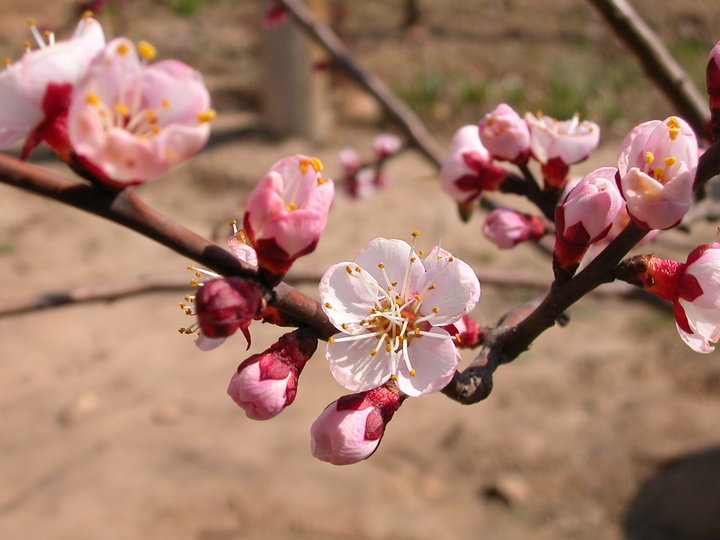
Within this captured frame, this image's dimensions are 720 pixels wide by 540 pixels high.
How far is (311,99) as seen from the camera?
6.80 meters

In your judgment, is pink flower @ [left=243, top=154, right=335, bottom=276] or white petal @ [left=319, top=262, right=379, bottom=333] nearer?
pink flower @ [left=243, top=154, right=335, bottom=276]

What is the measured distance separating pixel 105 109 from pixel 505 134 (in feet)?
2.37

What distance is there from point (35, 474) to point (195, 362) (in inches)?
42.7

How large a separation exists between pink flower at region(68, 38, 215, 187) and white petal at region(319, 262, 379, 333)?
31cm

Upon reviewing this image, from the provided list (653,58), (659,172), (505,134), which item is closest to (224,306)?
(659,172)

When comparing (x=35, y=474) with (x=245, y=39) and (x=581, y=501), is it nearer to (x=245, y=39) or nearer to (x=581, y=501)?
(x=581, y=501)

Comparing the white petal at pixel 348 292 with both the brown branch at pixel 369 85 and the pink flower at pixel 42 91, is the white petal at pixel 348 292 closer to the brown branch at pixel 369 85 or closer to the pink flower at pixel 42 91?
the pink flower at pixel 42 91

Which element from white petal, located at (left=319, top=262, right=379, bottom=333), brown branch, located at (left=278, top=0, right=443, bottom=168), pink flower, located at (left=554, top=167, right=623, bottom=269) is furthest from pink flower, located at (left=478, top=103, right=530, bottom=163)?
brown branch, located at (left=278, top=0, right=443, bottom=168)

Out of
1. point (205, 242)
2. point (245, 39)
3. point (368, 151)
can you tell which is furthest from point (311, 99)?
point (205, 242)

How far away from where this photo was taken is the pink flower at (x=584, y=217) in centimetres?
97

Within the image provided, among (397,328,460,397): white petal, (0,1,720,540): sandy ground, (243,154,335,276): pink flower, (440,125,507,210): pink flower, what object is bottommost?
(0,1,720,540): sandy ground

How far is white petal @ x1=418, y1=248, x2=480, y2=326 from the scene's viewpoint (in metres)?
1.00

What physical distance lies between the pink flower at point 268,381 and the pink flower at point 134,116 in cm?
30

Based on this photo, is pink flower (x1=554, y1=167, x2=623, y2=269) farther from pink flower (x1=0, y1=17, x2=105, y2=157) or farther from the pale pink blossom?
pink flower (x1=0, y1=17, x2=105, y2=157)
